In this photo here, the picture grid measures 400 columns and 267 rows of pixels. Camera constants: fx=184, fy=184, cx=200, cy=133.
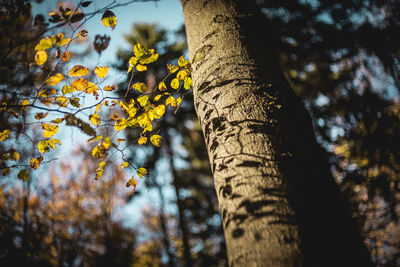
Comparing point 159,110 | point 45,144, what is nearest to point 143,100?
point 159,110

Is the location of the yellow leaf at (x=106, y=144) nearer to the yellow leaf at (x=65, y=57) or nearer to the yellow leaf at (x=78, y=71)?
the yellow leaf at (x=78, y=71)

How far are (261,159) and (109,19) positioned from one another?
1.46 meters

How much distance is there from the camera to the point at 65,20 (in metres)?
1.25

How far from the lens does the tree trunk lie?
2.15ft

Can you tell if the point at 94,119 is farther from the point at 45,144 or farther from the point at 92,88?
the point at 45,144

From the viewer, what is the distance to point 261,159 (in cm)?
79

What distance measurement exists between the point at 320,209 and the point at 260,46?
976 mm

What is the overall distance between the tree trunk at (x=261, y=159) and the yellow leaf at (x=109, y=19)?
666 mm

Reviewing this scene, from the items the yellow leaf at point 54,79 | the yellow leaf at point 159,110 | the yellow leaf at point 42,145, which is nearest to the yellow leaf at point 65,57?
the yellow leaf at point 54,79

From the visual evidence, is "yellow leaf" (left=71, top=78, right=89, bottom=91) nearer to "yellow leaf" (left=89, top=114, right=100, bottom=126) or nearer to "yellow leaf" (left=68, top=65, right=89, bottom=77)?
"yellow leaf" (left=68, top=65, right=89, bottom=77)

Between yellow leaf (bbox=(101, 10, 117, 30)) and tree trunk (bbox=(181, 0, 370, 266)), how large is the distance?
0.67 metres

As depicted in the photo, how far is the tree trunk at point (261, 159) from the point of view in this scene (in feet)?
2.15

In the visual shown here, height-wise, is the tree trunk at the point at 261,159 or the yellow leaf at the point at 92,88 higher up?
the yellow leaf at the point at 92,88

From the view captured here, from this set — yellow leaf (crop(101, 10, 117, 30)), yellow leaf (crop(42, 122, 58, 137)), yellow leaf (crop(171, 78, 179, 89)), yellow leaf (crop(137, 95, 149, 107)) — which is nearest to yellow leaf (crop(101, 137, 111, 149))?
yellow leaf (crop(137, 95, 149, 107))
